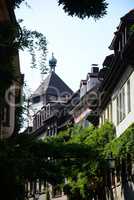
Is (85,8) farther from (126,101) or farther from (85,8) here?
(126,101)

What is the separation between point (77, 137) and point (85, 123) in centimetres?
581

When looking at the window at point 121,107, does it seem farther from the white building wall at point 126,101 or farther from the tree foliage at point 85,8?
the tree foliage at point 85,8

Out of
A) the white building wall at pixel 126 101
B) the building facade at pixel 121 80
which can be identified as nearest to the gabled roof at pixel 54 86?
the building facade at pixel 121 80

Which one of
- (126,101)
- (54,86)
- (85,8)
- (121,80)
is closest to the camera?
(85,8)

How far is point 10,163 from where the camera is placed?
555 inches

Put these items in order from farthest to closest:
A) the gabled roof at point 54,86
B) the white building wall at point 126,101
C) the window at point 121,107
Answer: the gabled roof at point 54,86 → the window at point 121,107 → the white building wall at point 126,101

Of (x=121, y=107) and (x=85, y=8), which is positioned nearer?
(x=85, y=8)

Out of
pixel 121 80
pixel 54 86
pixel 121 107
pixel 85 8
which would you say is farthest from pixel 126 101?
pixel 54 86

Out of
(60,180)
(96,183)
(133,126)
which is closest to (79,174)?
(96,183)

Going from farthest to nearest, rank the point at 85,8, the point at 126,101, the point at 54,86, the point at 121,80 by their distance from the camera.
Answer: the point at 54,86, the point at 121,80, the point at 126,101, the point at 85,8

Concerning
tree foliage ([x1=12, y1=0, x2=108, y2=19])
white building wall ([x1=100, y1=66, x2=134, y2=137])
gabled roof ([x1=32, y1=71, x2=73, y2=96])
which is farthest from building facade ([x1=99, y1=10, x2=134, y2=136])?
gabled roof ([x1=32, y1=71, x2=73, y2=96])

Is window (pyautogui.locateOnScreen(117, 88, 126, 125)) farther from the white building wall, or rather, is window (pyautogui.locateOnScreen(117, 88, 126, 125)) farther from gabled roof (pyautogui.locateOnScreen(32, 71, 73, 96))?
gabled roof (pyautogui.locateOnScreen(32, 71, 73, 96))

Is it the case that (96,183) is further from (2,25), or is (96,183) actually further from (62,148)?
(2,25)

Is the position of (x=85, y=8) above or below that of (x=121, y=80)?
below
